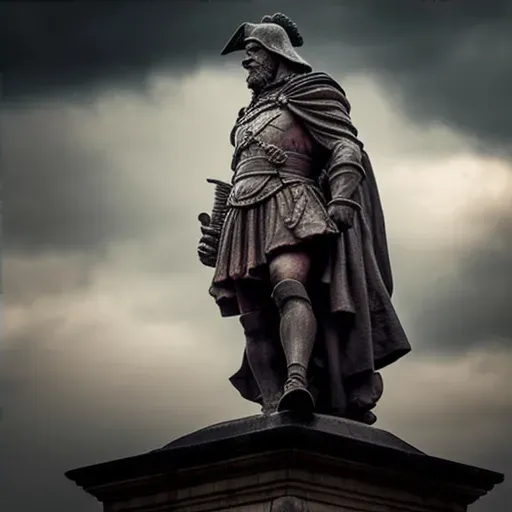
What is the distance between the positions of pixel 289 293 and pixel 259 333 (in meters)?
0.77

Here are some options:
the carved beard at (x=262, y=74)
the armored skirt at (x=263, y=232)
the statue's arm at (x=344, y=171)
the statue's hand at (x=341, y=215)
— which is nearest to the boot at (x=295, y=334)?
the armored skirt at (x=263, y=232)

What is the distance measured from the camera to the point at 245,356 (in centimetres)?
1425

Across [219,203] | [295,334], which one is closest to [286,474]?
[295,334]

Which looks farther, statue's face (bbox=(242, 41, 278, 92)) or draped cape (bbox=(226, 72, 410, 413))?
statue's face (bbox=(242, 41, 278, 92))

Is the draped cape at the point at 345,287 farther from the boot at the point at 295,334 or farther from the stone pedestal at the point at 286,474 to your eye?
the stone pedestal at the point at 286,474

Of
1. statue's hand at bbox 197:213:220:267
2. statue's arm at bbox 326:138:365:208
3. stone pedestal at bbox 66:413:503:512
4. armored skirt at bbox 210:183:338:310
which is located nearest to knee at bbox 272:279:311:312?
armored skirt at bbox 210:183:338:310

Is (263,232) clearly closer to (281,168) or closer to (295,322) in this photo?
(281,168)

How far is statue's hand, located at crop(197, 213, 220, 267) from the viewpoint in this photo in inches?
568

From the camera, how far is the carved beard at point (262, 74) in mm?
14406

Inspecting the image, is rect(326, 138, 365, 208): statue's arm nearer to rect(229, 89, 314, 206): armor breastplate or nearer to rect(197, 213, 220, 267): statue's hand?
rect(229, 89, 314, 206): armor breastplate

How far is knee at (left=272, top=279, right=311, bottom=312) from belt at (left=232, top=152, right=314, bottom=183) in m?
1.06

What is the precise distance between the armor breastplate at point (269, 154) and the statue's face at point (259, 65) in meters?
0.28

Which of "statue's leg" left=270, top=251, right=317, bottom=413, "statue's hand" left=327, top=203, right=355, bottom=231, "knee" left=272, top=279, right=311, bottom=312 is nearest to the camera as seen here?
"statue's leg" left=270, top=251, right=317, bottom=413

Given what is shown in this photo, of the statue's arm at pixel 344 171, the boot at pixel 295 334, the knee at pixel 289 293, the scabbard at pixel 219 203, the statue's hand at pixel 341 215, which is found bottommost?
the boot at pixel 295 334
